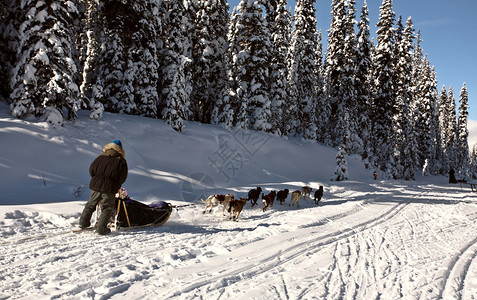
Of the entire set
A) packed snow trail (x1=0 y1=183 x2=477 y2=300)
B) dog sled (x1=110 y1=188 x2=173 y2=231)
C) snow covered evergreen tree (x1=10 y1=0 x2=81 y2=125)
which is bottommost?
packed snow trail (x1=0 y1=183 x2=477 y2=300)

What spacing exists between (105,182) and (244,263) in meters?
3.03

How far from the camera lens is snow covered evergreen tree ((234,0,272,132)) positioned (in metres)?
22.8

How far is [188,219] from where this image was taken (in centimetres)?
736

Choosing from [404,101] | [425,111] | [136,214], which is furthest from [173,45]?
[425,111]

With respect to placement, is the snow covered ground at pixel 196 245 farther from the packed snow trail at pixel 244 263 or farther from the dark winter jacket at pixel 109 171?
the dark winter jacket at pixel 109 171

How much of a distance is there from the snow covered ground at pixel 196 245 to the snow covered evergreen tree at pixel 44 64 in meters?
0.72

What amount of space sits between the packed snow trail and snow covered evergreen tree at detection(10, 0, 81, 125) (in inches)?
265

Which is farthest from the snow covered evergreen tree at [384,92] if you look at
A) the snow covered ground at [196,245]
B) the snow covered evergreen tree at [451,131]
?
the snow covered evergreen tree at [451,131]

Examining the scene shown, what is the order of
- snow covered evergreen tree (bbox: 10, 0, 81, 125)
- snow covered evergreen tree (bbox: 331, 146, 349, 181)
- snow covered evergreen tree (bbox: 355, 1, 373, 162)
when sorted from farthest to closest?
snow covered evergreen tree (bbox: 355, 1, 373, 162) < snow covered evergreen tree (bbox: 331, 146, 349, 181) < snow covered evergreen tree (bbox: 10, 0, 81, 125)

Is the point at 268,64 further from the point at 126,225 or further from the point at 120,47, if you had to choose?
the point at 126,225

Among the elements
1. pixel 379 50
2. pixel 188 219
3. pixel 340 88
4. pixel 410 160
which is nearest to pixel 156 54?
pixel 188 219

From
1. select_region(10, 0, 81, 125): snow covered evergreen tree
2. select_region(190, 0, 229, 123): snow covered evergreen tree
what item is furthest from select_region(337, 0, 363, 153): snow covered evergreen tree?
select_region(10, 0, 81, 125): snow covered evergreen tree

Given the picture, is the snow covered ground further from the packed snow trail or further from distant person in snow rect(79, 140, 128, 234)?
distant person in snow rect(79, 140, 128, 234)

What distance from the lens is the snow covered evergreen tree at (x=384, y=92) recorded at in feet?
101
